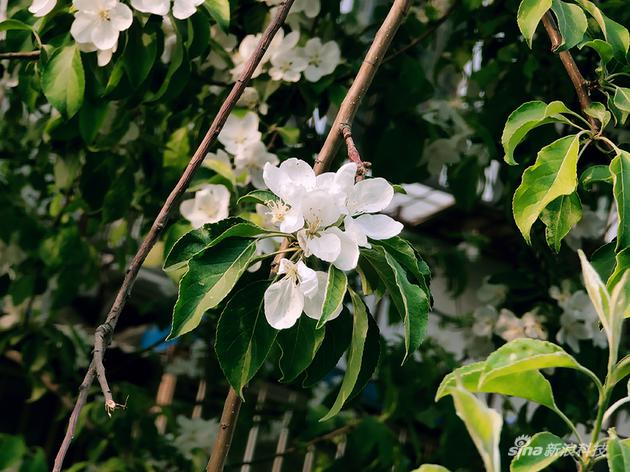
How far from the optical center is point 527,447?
2.71 feet

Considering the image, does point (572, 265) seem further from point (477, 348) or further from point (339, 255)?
point (339, 255)

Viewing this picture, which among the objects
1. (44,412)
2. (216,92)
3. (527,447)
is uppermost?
(527,447)

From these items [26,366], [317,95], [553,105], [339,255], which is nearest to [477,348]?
[317,95]

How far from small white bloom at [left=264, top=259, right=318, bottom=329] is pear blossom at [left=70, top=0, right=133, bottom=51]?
61cm

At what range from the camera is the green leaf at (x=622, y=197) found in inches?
42.5

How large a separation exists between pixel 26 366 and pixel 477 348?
3.47 ft

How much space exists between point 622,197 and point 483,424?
49 centimetres

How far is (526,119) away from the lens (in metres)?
1.18

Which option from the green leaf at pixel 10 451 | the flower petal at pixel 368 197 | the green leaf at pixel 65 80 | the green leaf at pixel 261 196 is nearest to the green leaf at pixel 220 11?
the green leaf at pixel 65 80

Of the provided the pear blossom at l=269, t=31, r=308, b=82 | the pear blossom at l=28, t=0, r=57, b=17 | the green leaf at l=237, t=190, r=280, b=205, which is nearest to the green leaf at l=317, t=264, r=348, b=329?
the green leaf at l=237, t=190, r=280, b=205

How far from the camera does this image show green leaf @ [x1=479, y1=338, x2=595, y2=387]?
78 centimetres

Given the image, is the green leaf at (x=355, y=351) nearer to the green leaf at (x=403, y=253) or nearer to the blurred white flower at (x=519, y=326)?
the green leaf at (x=403, y=253)

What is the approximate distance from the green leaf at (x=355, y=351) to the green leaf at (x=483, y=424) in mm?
363

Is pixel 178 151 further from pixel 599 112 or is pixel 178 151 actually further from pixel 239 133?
pixel 599 112
